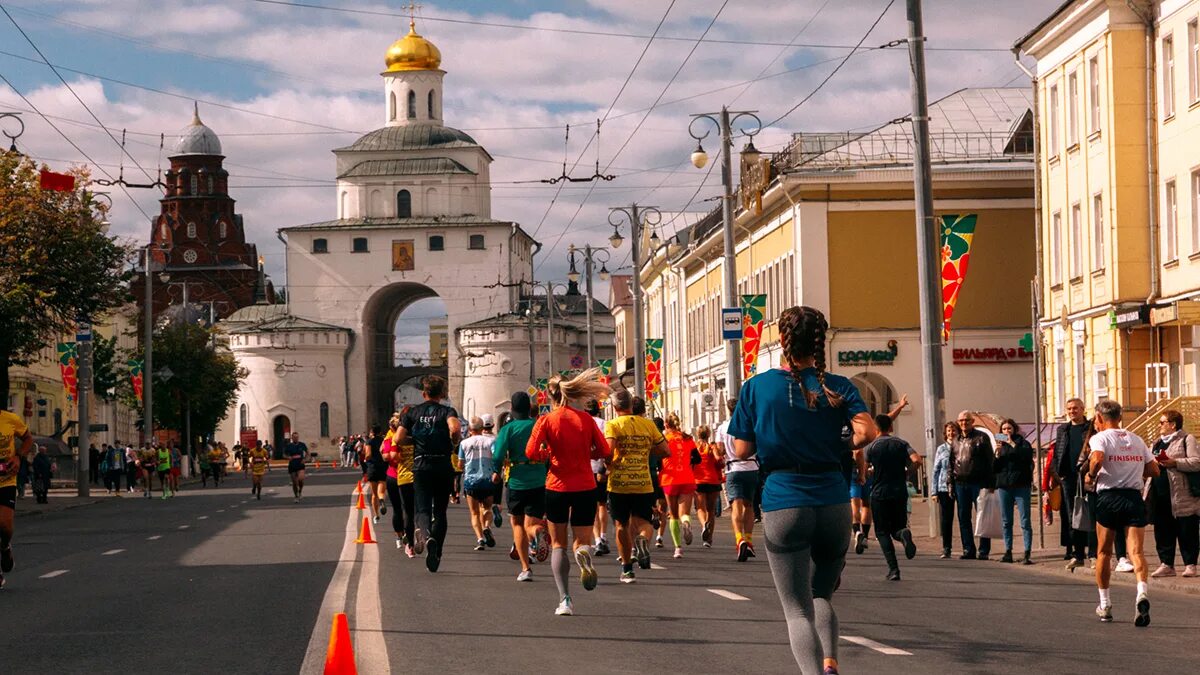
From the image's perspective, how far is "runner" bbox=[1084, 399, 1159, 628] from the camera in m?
14.1

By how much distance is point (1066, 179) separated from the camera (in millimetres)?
37469

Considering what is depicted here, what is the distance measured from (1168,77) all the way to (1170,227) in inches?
98.8

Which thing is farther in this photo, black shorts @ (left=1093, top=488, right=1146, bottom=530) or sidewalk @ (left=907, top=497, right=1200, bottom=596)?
sidewalk @ (left=907, top=497, right=1200, bottom=596)

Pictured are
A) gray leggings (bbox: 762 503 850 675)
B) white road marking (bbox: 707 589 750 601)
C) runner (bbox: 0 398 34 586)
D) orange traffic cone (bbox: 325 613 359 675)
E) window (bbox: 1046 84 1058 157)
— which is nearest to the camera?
gray leggings (bbox: 762 503 850 675)

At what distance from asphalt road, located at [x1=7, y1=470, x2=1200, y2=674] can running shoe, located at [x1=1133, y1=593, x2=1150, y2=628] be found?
22 cm

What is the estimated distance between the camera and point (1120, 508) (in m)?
14.1

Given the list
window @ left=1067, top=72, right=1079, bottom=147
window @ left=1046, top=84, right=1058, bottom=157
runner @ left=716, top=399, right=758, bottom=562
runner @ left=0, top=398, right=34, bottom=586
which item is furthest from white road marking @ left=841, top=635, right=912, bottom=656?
window @ left=1046, top=84, right=1058, bottom=157

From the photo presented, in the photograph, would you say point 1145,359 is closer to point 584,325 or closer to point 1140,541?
point 1140,541

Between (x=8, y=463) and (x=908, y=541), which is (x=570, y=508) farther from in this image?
(x=908, y=541)

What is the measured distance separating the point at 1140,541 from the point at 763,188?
39.0 m

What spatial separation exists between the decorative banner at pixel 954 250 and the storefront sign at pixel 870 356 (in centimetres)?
2006

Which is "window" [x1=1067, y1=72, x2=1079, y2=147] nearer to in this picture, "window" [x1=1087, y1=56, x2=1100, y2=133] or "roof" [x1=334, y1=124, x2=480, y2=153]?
"window" [x1=1087, y1=56, x2=1100, y2=133]

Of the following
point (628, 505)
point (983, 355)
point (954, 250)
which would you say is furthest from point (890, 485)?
point (983, 355)

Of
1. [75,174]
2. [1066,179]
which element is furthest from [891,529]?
[75,174]
